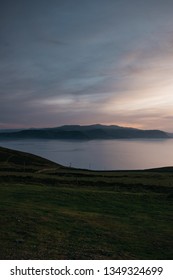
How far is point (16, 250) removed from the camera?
13.6 m

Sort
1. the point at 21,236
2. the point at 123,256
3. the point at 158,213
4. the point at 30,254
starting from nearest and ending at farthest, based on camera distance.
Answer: the point at 30,254
the point at 123,256
the point at 21,236
the point at 158,213

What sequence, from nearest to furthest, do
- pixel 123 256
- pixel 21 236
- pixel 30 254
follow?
pixel 30 254 → pixel 123 256 → pixel 21 236

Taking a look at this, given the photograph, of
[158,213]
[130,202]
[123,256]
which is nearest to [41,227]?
[123,256]

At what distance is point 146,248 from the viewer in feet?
53.6

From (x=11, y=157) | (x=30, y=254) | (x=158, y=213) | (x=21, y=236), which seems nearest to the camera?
(x=30, y=254)

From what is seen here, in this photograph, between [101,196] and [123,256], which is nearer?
[123,256]

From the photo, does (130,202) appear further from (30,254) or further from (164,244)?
(30,254)

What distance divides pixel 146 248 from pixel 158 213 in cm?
1108
